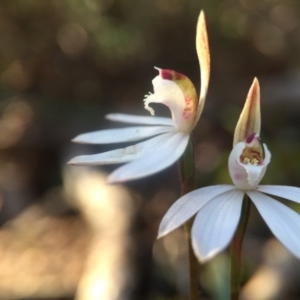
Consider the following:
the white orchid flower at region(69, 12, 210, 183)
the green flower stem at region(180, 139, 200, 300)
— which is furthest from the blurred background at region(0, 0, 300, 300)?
the white orchid flower at region(69, 12, 210, 183)

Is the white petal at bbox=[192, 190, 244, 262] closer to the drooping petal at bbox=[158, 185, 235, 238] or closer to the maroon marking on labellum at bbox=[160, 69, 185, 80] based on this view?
the drooping petal at bbox=[158, 185, 235, 238]

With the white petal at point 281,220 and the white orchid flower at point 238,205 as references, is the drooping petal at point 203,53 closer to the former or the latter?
the white orchid flower at point 238,205

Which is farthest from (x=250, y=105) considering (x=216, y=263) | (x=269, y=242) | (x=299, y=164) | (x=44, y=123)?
(x=44, y=123)

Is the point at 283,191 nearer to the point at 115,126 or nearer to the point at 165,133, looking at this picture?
the point at 165,133

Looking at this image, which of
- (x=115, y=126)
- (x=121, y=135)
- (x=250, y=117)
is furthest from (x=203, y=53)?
(x=115, y=126)

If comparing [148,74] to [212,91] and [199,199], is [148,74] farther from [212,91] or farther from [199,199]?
[199,199]

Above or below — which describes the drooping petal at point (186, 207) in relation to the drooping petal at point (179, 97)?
below

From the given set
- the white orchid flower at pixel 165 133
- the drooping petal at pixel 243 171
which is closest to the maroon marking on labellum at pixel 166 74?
the white orchid flower at pixel 165 133
